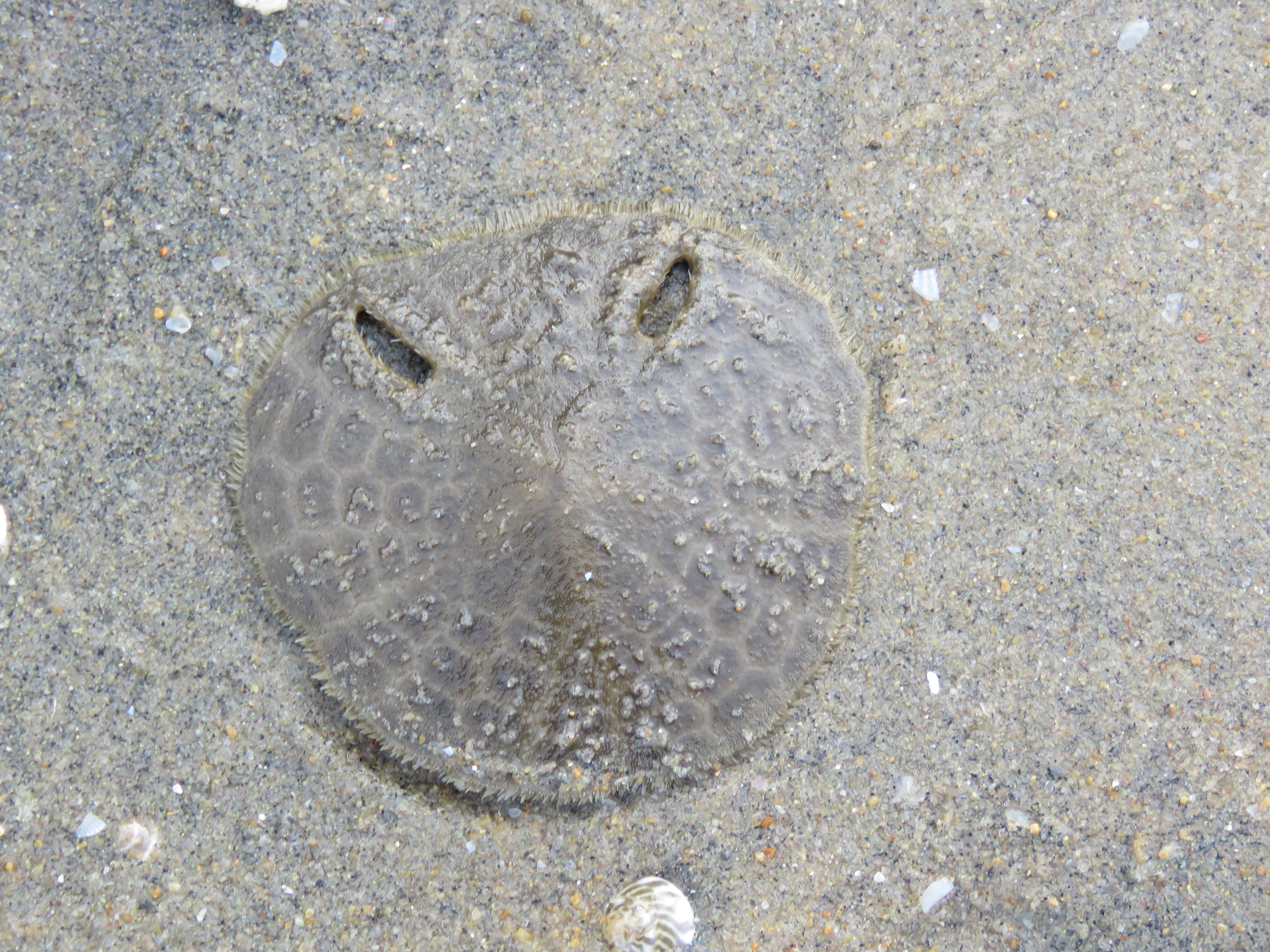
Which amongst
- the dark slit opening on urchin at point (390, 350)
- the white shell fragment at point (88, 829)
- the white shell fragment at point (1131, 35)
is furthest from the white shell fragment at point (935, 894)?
the white shell fragment at point (1131, 35)

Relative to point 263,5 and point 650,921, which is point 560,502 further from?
point 263,5

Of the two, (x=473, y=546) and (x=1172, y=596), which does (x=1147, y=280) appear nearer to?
(x=1172, y=596)

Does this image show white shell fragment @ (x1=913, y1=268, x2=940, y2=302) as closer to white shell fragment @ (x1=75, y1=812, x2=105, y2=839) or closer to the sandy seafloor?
the sandy seafloor

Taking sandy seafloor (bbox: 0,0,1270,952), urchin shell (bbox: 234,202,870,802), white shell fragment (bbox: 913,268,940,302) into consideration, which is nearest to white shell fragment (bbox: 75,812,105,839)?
sandy seafloor (bbox: 0,0,1270,952)

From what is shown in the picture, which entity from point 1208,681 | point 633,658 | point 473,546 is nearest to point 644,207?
point 473,546

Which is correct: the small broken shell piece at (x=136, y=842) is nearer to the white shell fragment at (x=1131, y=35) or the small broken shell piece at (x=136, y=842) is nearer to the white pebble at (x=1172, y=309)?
the white pebble at (x=1172, y=309)

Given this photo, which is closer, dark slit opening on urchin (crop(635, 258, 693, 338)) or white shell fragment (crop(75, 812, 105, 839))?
white shell fragment (crop(75, 812, 105, 839))
